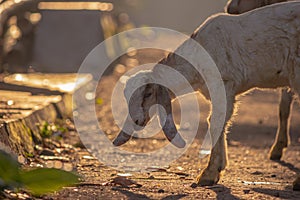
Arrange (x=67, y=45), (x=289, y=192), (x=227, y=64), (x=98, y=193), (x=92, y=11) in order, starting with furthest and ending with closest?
1. (x=92, y=11)
2. (x=67, y=45)
3. (x=227, y=64)
4. (x=289, y=192)
5. (x=98, y=193)

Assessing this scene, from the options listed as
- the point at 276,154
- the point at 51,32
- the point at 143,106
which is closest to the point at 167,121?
the point at 143,106

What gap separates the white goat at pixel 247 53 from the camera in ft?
24.6

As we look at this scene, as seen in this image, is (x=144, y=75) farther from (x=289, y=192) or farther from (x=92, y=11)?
(x=92, y=11)

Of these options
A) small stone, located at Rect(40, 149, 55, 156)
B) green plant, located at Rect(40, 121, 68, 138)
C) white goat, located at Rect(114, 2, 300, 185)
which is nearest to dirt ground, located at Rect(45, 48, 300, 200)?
small stone, located at Rect(40, 149, 55, 156)

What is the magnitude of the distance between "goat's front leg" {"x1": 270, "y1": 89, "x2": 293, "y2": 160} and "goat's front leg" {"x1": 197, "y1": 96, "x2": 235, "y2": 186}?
2016mm

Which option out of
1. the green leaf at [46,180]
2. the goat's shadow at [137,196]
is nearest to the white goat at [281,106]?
the goat's shadow at [137,196]

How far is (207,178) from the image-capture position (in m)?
7.32

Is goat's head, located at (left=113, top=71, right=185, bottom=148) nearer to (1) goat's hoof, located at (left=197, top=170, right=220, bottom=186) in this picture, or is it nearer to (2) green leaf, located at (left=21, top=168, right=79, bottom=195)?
(1) goat's hoof, located at (left=197, top=170, right=220, bottom=186)

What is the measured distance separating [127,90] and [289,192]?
4.82ft

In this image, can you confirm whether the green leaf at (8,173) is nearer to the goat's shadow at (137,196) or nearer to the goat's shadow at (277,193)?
the goat's shadow at (137,196)

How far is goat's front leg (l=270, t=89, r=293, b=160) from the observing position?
949 cm

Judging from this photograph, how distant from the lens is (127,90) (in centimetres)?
725

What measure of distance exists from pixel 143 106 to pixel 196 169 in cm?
128

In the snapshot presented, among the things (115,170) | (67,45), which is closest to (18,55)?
(67,45)
